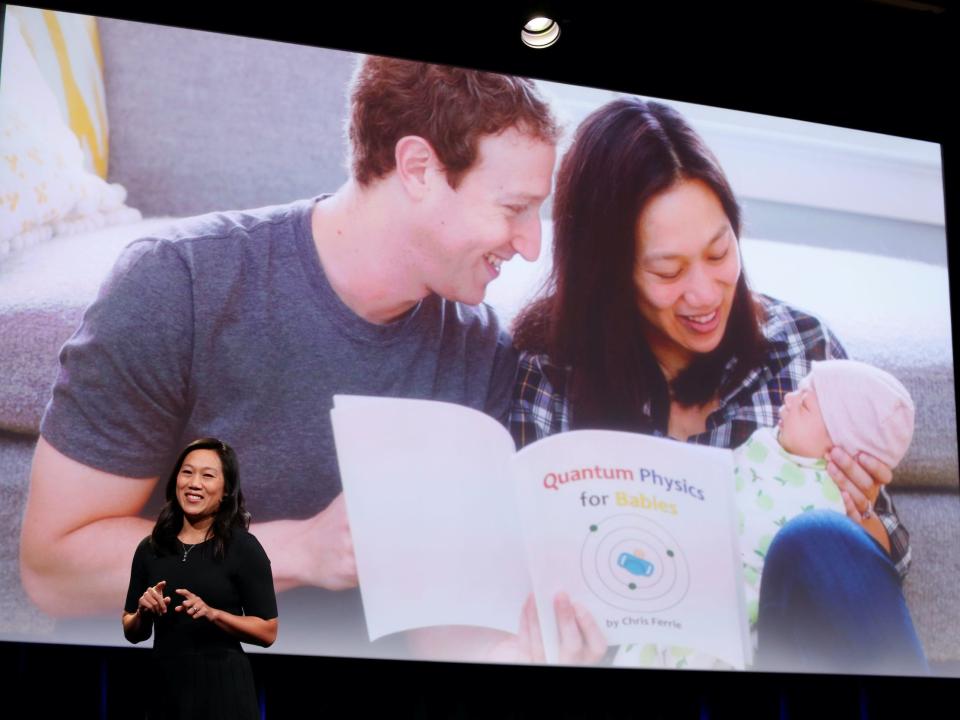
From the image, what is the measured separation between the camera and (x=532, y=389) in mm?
2824

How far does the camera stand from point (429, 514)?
105 inches

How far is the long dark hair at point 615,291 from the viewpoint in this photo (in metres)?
2.87

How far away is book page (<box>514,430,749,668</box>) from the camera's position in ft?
8.99

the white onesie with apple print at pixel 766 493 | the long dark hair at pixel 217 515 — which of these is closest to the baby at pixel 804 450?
the white onesie with apple print at pixel 766 493

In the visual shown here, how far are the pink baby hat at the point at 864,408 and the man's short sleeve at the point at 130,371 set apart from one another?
67.3 inches

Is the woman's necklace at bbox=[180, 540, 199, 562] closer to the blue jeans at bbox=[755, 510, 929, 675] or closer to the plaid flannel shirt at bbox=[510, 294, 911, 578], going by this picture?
the plaid flannel shirt at bbox=[510, 294, 911, 578]

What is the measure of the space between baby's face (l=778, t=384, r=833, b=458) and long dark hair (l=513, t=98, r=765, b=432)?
0.16m

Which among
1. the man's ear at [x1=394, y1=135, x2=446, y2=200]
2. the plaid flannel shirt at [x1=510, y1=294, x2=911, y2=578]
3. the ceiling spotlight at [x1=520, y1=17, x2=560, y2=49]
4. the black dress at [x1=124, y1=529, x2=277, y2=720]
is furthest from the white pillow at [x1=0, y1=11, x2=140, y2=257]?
the black dress at [x1=124, y1=529, x2=277, y2=720]

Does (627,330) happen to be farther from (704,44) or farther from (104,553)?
(104,553)

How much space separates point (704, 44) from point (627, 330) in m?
0.97

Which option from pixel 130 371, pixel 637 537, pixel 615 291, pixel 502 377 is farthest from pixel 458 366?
pixel 130 371

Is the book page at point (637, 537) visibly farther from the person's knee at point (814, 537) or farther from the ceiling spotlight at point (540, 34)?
the ceiling spotlight at point (540, 34)

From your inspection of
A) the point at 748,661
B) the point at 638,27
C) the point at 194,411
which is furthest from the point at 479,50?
the point at 748,661

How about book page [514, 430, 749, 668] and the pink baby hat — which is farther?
the pink baby hat
